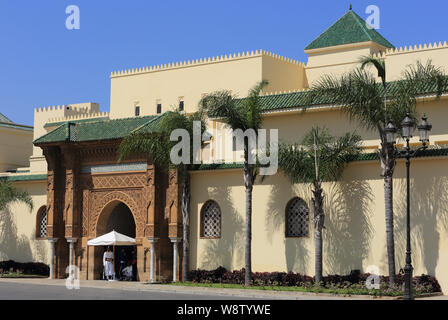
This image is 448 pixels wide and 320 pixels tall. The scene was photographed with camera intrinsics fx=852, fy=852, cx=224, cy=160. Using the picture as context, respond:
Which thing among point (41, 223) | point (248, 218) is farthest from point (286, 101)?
point (41, 223)

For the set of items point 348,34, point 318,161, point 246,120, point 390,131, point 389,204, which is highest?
point 348,34

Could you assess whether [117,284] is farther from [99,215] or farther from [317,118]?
[317,118]

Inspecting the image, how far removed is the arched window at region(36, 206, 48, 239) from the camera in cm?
3669

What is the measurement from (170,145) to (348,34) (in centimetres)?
1192

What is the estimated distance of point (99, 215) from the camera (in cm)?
3381

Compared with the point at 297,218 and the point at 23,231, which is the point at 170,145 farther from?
the point at 23,231

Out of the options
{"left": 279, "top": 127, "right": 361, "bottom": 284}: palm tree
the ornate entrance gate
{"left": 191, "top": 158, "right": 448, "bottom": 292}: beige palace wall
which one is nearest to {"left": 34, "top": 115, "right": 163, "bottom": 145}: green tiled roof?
the ornate entrance gate

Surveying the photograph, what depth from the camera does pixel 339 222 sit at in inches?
1090

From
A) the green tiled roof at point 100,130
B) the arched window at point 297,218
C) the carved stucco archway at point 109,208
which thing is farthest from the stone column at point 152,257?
the arched window at point 297,218

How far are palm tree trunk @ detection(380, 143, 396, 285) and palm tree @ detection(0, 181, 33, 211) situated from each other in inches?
687

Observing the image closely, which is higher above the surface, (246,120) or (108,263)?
(246,120)

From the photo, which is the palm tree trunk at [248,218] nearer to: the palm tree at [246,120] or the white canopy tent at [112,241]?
the palm tree at [246,120]
